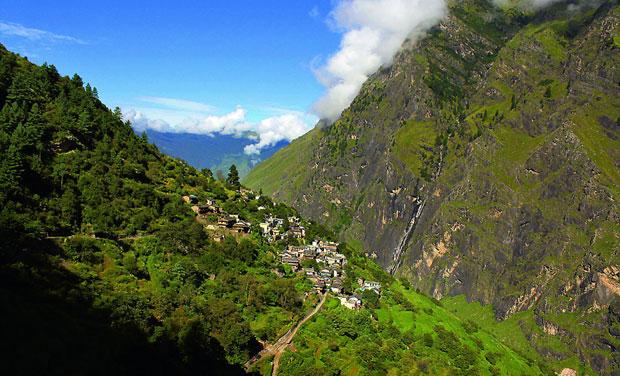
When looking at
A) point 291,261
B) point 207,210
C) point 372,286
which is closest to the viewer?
point 207,210

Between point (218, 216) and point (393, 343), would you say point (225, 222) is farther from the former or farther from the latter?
point (393, 343)

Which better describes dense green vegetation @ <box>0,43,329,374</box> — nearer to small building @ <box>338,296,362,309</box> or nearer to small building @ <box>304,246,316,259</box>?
small building @ <box>338,296,362,309</box>

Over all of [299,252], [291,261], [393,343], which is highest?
[299,252]

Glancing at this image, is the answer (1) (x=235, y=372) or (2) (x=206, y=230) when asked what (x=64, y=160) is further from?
(1) (x=235, y=372)

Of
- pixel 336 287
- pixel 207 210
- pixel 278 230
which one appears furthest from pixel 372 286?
pixel 207 210

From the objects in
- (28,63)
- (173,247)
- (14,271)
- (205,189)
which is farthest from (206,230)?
(28,63)

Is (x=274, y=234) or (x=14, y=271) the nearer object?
(x=14, y=271)

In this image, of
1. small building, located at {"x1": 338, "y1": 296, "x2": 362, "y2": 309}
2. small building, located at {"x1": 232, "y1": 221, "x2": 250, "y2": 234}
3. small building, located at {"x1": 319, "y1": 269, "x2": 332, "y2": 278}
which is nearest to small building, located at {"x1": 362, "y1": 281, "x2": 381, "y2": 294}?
small building, located at {"x1": 319, "y1": 269, "x2": 332, "y2": 278}
